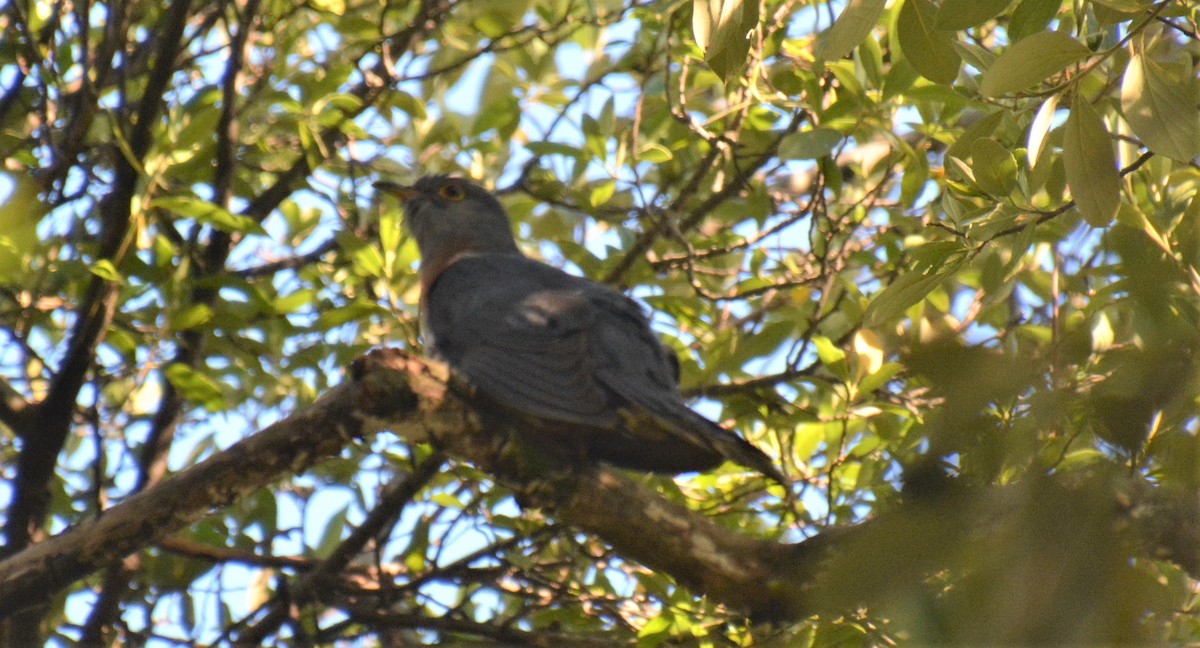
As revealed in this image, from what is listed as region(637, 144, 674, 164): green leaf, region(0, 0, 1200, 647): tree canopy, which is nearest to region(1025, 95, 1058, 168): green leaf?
region(0, 0, 1200, 647): tree canopy

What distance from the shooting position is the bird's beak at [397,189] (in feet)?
20.0

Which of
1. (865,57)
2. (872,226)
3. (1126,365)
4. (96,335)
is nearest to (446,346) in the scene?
(96,335)

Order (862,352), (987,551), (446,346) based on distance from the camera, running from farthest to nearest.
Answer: (446,346) < (862,352) < (987,551)

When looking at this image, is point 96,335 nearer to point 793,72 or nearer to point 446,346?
point 446,346

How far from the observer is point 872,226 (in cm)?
584

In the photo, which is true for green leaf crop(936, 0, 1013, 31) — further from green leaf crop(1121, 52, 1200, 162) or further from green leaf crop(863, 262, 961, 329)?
green leaf crop(863, 262, 961, 329)

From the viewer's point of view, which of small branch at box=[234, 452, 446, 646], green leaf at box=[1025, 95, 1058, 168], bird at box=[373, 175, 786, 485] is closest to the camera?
green leaf at box=[1025, 95, 1058, 168]

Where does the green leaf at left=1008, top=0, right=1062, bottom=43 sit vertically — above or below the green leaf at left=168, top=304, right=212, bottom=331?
below

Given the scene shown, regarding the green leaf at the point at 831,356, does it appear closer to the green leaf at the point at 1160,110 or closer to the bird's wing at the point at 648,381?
the bird's wing at the point at 648,381

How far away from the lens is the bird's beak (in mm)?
6096

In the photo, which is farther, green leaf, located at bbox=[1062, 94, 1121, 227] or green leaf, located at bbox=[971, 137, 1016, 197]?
green leaf, located at bbox=[971, 137, 1016, 197]

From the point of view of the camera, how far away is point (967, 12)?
87.7 inches

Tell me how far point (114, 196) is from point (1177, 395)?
4.49m

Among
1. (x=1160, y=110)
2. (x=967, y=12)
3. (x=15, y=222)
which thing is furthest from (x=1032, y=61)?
(x=15, y=222)
